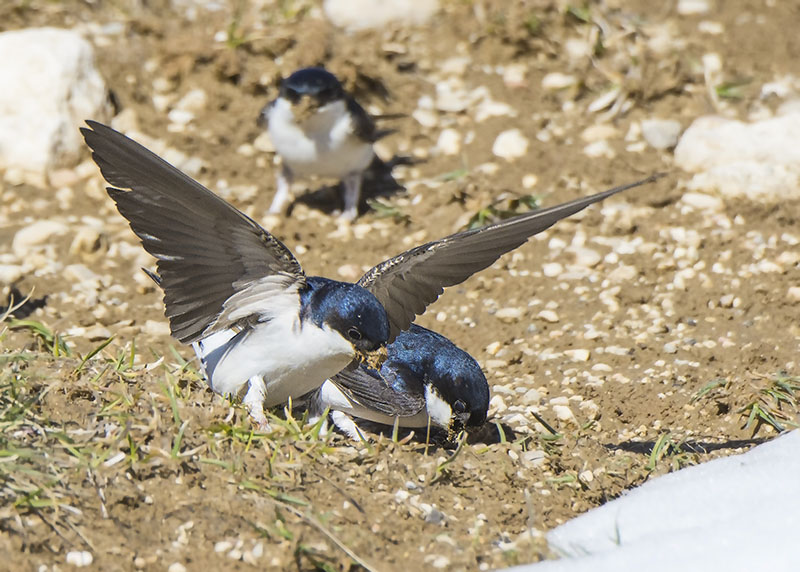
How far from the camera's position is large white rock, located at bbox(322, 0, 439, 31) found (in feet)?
24.0

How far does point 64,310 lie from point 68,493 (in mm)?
2228

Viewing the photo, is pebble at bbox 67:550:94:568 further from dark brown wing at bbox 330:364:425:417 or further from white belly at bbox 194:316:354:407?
dark brown wing at bbox 330:364:425:417

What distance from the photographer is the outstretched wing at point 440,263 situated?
3.75m

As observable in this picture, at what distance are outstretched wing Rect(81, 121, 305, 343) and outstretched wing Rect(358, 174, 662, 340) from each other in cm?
47

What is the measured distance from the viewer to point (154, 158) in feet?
10.8

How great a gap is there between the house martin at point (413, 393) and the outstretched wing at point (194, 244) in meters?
0.56

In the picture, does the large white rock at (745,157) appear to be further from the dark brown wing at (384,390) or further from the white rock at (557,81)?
the dark brown wing at (384,390)

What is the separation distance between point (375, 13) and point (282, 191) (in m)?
1.73

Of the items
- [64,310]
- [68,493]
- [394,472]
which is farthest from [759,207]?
[68,493]

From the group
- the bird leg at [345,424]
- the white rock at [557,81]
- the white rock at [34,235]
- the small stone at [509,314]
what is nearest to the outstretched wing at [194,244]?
the bird leg at [345,424]

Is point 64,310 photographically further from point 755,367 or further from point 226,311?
point 755,367

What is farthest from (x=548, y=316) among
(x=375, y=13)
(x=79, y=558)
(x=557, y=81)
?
(x=375, y=13)

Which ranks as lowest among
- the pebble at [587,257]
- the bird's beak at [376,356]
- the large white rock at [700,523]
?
the pebble at [587,257]

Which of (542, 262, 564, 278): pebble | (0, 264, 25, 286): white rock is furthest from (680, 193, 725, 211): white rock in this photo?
(0, 264, 25, 286): white rock
